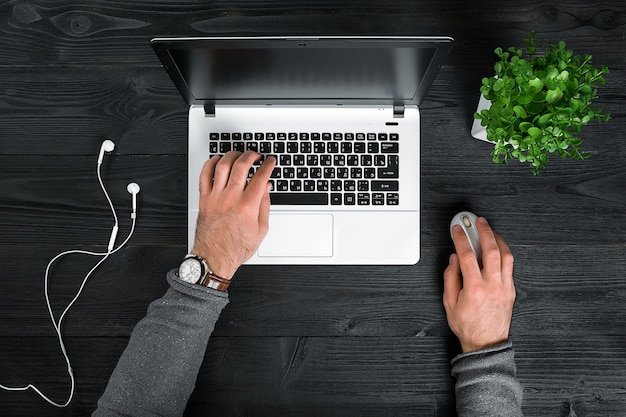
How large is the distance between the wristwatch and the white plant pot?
1.87ft

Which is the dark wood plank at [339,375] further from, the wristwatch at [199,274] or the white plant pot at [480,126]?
the white plant pot at [480,126]

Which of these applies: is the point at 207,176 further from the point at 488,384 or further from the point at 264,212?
the point at 488,384

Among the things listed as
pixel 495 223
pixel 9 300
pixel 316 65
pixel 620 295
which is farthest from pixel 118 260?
pixel 620 295

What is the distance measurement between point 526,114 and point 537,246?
333 mm

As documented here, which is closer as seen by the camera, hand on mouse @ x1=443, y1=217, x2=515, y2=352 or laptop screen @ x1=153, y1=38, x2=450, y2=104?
laptop screen @ x1=153, y1=38, x2=450, y2=104

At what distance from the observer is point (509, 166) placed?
1078mm

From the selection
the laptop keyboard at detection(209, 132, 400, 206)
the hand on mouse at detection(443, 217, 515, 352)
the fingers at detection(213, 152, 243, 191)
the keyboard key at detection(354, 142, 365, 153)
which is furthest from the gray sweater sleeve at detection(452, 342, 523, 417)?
the fingers at detection(213, 152, 243, 191)

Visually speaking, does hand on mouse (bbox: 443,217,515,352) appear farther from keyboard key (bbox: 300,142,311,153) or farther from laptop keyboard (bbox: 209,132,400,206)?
keyboard key (bbox: 300,142,311,153)

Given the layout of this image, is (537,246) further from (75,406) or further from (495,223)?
(75,406)

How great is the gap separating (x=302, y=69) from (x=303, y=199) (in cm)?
26

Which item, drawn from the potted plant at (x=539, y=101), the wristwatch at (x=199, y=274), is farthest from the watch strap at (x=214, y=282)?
the potted plant at (x=539, y=101)

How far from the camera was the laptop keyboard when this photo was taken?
1.03m

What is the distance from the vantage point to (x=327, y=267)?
108cm

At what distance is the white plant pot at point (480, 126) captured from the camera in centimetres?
100
